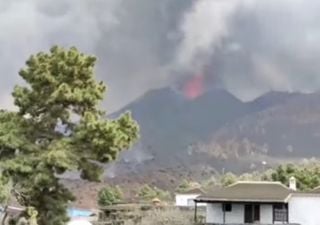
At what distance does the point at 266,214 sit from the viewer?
1860 inches

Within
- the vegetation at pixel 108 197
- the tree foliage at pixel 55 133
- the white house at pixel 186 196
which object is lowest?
the tree foliage at pixel 55 133

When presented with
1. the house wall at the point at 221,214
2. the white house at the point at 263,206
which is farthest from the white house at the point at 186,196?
the white house at the point at 263,206

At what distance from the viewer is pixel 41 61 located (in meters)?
29.9

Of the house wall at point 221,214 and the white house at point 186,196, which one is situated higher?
the white house at point 186,196

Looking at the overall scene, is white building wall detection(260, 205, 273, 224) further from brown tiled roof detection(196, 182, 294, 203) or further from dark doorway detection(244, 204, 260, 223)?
brown tiled roof detection(196, 182, 294, 203)

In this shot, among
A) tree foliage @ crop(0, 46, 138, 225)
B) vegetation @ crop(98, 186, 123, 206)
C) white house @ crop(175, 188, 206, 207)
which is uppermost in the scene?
vegetation @ crop(98, 186, 123, 206)

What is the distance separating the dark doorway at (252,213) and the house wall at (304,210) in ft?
6.69

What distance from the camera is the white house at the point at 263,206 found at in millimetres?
46406

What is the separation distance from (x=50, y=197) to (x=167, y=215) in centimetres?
2147

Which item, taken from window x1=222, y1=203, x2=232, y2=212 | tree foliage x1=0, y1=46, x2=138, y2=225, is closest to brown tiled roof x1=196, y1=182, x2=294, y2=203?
window x1=222, y1=203, x2=232, y2=212

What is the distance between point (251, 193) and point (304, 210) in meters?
3.65

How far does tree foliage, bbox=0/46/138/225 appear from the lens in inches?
1124

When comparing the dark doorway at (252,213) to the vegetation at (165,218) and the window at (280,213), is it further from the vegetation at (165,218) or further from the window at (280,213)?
the vegetation at (165,218)

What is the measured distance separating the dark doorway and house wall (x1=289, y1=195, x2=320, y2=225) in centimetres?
204
